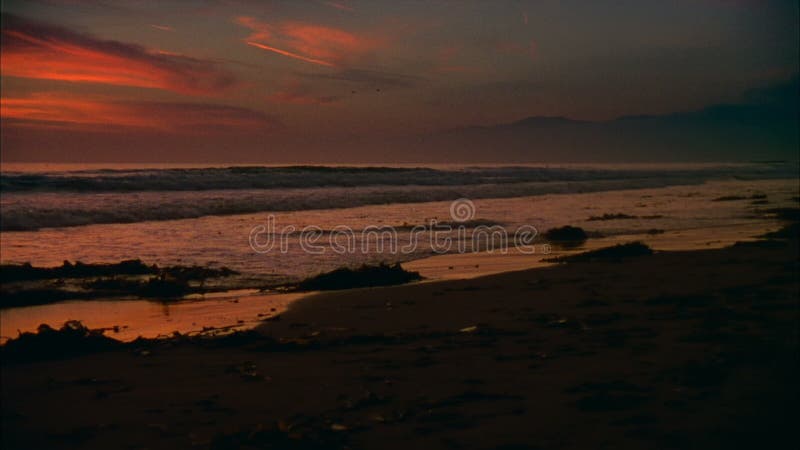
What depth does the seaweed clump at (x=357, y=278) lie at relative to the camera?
9.39 m

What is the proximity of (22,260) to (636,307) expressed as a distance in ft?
33.1

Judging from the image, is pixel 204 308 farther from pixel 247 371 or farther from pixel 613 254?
pixel 613 254

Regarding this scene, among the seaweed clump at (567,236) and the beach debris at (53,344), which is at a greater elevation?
the seaweed clump at (567,236)

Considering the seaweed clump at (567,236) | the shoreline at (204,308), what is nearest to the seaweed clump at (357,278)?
the shoreline at (204,308)

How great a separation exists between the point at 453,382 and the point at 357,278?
510 cm

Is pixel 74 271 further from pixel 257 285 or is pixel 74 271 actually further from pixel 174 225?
pixel 174 225

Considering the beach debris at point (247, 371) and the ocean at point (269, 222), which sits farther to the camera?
the ocean at point (269, 222)

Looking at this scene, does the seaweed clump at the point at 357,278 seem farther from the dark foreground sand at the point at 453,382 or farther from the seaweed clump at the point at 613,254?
the seaweed clump at the point at 613,254

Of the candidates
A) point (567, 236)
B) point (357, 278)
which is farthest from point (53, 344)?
point (567, 236)

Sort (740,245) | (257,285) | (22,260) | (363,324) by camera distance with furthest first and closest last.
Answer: (740,245) < (22,260) < (257,285) < (363,324)

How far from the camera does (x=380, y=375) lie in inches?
193

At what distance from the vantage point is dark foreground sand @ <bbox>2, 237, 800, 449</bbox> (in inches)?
147

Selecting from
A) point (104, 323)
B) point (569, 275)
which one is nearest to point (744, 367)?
point (569, 275)

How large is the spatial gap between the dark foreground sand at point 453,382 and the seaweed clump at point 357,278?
6.02ft
